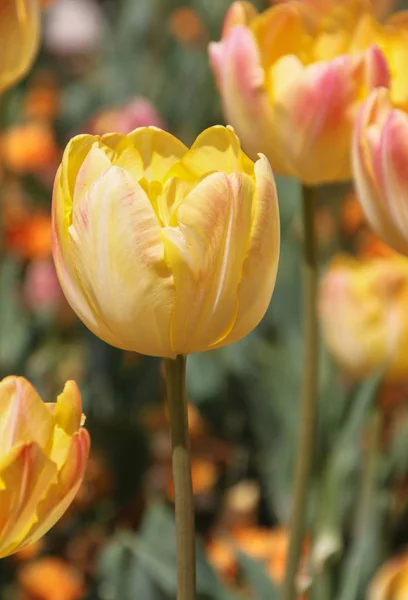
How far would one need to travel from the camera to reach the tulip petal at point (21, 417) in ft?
1.19

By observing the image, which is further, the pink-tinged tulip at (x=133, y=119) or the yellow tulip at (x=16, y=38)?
the pink-tinged tulip at (x=133, y=119)

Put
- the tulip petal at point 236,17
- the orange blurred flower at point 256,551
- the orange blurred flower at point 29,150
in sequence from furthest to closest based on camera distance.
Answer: the orange blurred flower at point 29,150 → the orange blurred flower at point 256,551 → the tulip petal at point 236,17

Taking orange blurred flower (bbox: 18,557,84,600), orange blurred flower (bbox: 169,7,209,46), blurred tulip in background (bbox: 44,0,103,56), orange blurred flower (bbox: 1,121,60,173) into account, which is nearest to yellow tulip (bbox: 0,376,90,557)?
orange blurred flower (bbox: 18,557,84,600)

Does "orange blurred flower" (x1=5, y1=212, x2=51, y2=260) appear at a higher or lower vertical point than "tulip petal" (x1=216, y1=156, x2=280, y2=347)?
lower

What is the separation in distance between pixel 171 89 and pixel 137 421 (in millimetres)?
923

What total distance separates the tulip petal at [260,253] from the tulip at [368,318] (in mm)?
537

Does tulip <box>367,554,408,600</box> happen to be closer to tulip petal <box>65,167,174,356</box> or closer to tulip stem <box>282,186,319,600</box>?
tulip stem <box>282,186,319,600</box>

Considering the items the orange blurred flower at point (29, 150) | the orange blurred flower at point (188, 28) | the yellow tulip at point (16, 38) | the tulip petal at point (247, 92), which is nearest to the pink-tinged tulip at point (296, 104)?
the tulip petal at point (247, 92)

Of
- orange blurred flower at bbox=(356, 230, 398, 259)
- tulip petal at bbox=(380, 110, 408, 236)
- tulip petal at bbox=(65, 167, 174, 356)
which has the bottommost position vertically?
orange blurred flower at bbox=(356, 230, 398, 259)

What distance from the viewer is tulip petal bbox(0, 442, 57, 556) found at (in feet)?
1.15

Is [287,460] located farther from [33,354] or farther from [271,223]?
[271,223]

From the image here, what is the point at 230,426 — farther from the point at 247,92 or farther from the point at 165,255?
the point at 165,255

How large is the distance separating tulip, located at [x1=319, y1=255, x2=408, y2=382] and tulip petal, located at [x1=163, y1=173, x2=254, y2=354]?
550mm

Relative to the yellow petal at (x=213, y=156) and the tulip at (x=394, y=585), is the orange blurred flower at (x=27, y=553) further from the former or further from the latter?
the yellow petal at (x=213, y=156)
